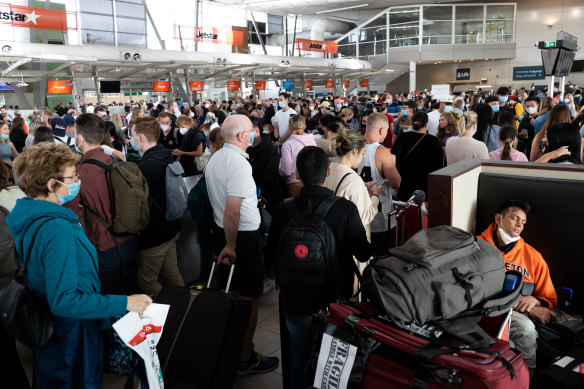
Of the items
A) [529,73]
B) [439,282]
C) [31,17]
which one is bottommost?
[439,282]

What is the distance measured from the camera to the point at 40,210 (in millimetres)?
1995

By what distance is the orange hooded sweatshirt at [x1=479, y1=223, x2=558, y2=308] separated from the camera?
2.73 meters

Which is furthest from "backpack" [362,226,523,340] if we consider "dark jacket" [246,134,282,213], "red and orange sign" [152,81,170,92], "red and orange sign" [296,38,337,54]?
"red and orange sign" [296,38,337,54]

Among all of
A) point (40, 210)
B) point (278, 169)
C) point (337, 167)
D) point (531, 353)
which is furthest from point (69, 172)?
point (278, 169)

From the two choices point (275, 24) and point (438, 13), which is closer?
point (438, 13)

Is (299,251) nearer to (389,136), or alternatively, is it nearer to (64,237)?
(64,237)

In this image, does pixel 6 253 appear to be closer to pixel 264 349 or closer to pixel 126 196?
pixel 126 196

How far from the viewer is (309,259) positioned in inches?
87.0

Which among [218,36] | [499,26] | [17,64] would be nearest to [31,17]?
[17,64]

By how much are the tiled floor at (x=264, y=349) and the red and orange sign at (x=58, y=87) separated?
1230 cm

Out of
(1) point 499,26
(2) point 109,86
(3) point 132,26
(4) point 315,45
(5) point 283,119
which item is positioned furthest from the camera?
(1) point 499,26

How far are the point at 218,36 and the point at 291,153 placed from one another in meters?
18.7

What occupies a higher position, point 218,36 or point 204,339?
point 218,36

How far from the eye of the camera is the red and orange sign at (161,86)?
1763 cm
